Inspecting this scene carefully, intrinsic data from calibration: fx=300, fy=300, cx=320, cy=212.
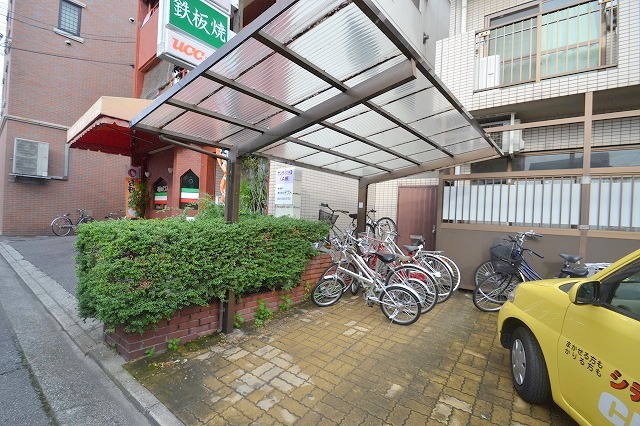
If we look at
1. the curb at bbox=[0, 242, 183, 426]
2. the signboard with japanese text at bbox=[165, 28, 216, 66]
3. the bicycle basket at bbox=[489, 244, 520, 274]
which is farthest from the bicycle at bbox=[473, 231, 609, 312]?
the signboard with japanese text at bbox=[165, 28, 216, 66]

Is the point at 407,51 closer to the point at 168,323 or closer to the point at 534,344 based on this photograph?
the point at 534,344

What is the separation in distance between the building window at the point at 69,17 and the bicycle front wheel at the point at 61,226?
8486 millimetres

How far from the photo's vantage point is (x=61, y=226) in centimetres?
1305

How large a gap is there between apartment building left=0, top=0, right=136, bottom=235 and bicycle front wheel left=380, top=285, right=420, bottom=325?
601 inches

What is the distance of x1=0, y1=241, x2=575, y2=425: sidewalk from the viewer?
2453 millimetres

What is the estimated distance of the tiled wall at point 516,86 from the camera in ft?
18.4

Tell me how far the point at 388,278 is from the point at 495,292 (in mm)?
1899

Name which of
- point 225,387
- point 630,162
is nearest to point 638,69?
point 630,162

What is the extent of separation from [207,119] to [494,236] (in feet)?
17.6

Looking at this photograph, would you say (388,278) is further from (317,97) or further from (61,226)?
(61,226)

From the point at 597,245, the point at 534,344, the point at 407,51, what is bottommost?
the point at 534,344

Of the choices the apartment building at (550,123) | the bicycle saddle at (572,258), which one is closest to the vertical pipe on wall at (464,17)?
the apartment building at (550,123)

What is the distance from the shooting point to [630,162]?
589 centimetres

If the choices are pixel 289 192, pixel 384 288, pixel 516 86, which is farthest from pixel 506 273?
pixel 289 192
